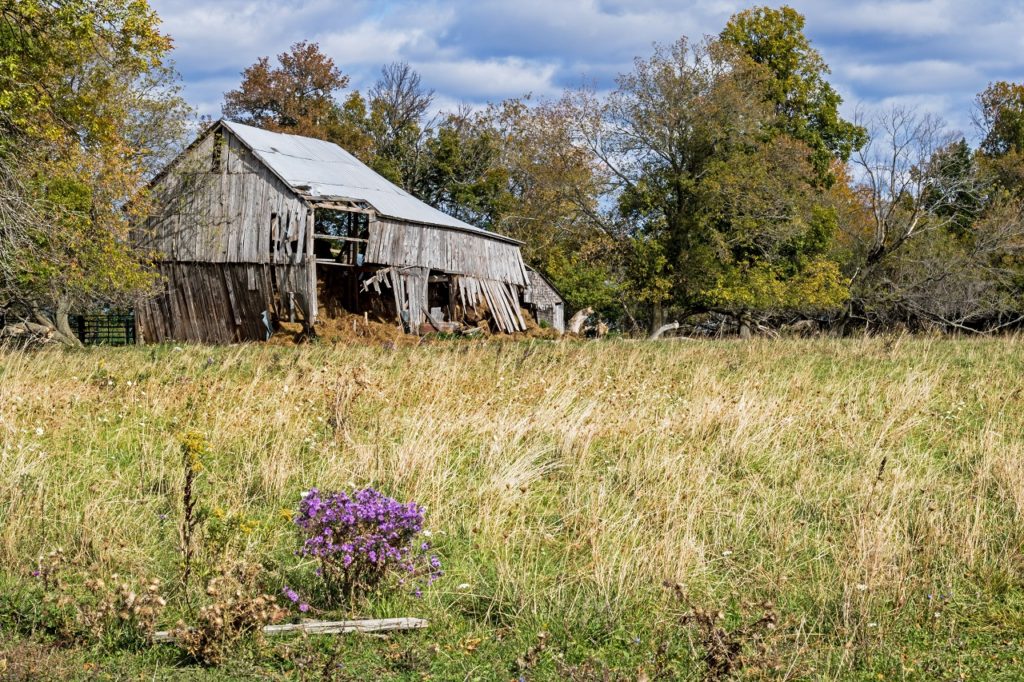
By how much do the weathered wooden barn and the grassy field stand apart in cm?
1654

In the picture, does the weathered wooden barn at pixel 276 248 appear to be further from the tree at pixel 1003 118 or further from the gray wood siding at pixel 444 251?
the tree at pixel 1003 118

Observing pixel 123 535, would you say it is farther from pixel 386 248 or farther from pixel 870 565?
pixel 386 248

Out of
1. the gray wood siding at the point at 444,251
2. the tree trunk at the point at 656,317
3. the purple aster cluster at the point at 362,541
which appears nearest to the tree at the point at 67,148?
the gray wood siding at the point at 444,251

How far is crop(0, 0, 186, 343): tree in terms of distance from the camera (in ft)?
62.8

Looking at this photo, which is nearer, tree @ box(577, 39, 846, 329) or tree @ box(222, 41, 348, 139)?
tree @ box(577, 39, 846, 329)

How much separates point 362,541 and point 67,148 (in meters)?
18.5

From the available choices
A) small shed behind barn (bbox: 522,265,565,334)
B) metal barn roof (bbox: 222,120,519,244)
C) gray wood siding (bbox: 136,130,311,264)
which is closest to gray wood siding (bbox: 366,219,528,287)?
metal barn roof (bbox: 222,120,519,244)

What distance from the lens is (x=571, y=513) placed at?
670 centimetres

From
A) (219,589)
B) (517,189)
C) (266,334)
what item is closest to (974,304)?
(517,189)

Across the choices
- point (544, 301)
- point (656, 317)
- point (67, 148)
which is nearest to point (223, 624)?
point (67, 148)

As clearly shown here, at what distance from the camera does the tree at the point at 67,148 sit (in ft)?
62.8

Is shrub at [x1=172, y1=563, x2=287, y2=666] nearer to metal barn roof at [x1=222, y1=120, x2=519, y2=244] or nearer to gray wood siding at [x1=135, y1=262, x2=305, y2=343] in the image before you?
gray wood siding at [x1=135, y1=262, x2=305, y2=343]

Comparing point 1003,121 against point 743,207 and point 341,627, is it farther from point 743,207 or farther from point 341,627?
point 341,627

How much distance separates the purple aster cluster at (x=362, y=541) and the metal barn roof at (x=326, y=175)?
2302cm
